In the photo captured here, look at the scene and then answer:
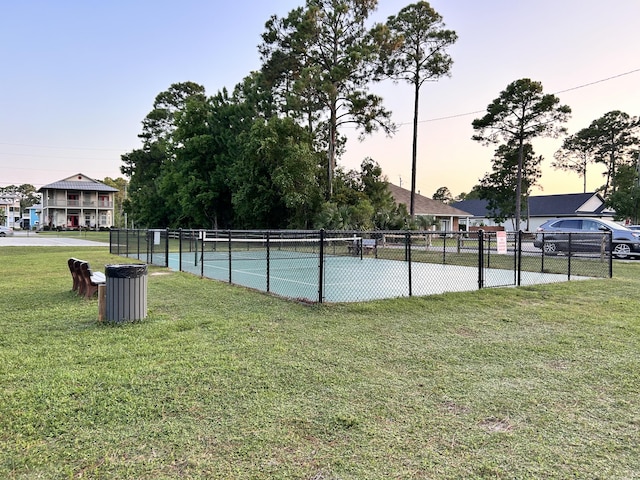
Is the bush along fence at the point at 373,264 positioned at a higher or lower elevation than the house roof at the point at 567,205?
lower

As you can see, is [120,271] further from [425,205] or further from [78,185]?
[78,185]

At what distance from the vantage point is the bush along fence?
28.9 feet

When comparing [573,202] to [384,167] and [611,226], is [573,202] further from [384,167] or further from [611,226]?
[611,226]

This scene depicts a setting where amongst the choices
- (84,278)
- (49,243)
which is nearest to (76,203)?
(49,243)

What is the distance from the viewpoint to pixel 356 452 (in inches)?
102

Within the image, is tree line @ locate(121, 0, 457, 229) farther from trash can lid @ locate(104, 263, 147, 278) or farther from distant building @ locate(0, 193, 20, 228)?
distant building @ locate(0, 193, 20, 228)

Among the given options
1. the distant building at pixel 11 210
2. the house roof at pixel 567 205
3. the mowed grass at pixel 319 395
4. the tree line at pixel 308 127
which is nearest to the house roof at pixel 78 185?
the distant building at pixel 11 210

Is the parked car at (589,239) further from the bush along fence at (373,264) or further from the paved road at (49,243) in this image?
the paved road at (49,243)

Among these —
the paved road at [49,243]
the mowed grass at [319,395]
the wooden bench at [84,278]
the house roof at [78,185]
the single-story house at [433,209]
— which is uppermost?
the house roof at [78,185]

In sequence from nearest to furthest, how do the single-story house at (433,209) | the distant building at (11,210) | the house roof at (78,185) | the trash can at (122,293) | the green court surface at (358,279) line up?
1. the trash can at (122,293)
2. the green court surface at (358,279)
3. the single-story house at (433,209)
4. the house roof at (78,185)
5. the distant building at (11,210)

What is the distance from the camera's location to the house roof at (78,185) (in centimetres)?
6462

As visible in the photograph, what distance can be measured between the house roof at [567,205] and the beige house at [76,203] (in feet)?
187

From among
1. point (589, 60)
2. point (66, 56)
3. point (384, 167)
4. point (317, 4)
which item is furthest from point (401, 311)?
point (317, 4)

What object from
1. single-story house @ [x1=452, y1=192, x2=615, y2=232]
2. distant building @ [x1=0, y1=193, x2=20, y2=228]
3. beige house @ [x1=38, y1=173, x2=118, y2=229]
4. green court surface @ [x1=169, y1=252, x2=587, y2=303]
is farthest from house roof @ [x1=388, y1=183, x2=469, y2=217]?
distant building @ [x1=0, y1=193, x2=20, y2=228]
